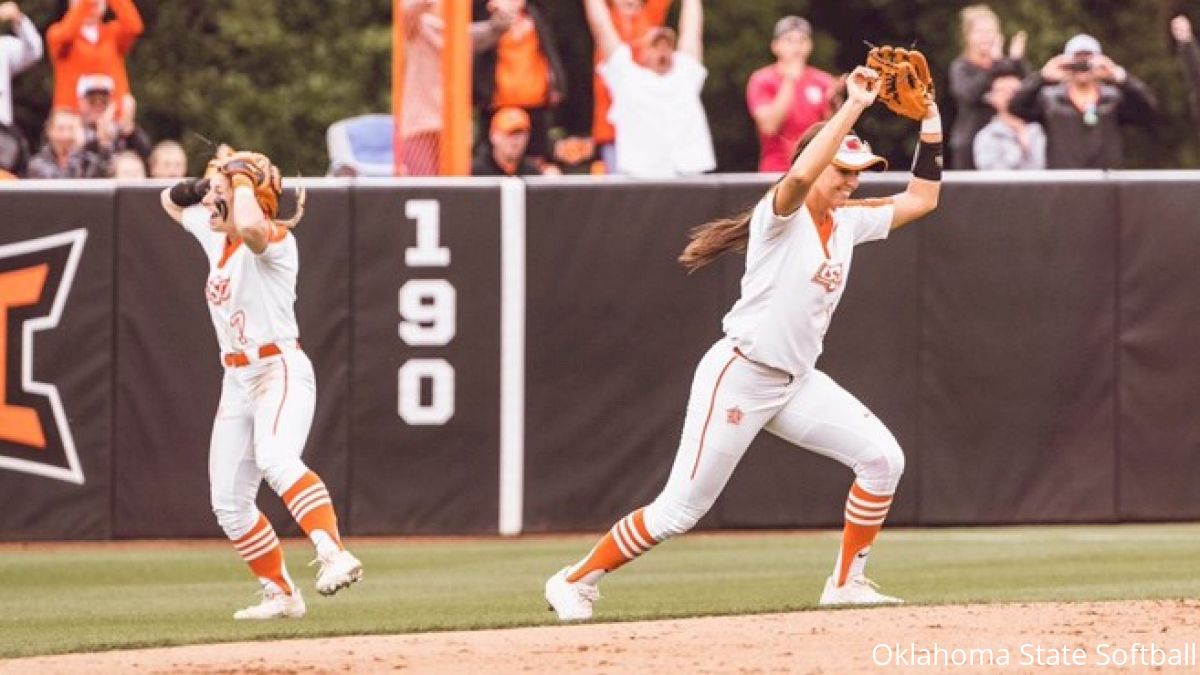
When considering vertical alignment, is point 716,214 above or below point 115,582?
above

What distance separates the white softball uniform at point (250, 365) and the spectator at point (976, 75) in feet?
22.5

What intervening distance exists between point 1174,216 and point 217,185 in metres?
6.98

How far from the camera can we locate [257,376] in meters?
11.7

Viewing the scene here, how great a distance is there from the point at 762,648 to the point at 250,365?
114 inches

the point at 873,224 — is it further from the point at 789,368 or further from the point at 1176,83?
the point at 1176,83

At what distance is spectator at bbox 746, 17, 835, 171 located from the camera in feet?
56.1

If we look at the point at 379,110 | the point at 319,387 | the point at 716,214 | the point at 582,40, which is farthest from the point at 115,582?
the point at 582,40

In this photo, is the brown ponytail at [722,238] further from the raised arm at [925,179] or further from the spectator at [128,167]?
the spectator at [128,167]

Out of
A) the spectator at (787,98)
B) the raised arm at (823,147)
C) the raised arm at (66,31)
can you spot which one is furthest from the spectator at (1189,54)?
the raised arm at (66,31)

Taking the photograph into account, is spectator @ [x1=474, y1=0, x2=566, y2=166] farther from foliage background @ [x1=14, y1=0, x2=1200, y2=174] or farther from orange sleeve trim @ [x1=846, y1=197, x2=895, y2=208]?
foliage background @ [x1=14, y1=0, x2=1200, y2=174]

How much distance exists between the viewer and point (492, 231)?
16094 millimetres

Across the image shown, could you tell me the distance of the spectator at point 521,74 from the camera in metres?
17.5

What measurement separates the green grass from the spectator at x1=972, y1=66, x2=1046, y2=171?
244 centimetres

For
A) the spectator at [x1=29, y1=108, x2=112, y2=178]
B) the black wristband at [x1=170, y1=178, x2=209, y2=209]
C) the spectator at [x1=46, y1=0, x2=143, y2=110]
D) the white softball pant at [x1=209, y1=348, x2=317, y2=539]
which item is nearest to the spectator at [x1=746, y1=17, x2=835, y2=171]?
the spectator at [x1=29, y1=108, x2=112, y2=178]
